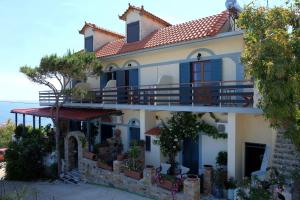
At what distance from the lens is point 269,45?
8.50 metres

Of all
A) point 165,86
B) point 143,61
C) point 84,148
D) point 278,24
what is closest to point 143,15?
point 143,61

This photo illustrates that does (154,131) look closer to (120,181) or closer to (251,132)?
(120,181)

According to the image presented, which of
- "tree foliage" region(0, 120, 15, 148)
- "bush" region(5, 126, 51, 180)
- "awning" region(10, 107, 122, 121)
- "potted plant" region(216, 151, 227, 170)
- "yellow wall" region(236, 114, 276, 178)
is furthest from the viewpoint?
"tree foliage" region(0, 120, 15, 148)

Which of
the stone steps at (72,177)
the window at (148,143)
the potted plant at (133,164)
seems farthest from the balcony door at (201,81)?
the stone steps at (72,177)

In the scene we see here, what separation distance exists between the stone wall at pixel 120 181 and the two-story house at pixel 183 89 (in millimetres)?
Result: 2675

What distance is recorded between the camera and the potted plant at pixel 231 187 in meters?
14.1

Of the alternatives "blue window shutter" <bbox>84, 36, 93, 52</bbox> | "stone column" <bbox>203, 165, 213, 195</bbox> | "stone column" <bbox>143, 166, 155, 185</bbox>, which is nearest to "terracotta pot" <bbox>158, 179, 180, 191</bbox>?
"stone column" <bbox>143, 166, 155, 185</bbox>

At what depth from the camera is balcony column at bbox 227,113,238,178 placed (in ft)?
48.7

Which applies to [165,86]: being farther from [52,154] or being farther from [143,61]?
[52,154]

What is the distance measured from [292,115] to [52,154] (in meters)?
18.8

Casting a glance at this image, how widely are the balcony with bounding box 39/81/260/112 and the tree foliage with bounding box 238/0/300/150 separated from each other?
4.81 metres

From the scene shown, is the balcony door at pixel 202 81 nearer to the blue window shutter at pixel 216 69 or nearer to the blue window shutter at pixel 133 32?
the blue window shutter at pixel 216 69

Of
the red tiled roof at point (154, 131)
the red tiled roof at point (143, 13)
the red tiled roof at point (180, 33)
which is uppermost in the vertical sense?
the red tiled roof at point (143, 13)

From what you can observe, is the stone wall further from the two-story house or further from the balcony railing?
the balcony railing
